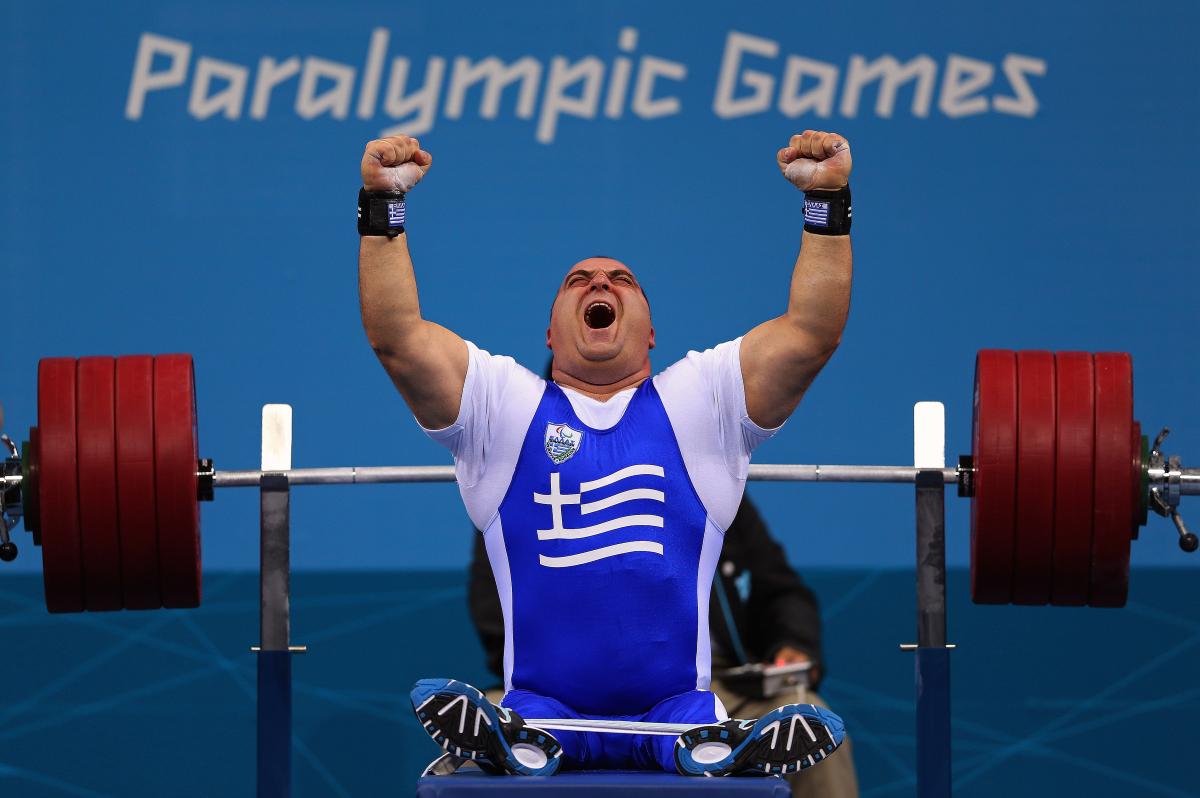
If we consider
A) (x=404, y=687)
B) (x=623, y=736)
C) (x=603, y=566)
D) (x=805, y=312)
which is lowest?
(x=404, y=687)

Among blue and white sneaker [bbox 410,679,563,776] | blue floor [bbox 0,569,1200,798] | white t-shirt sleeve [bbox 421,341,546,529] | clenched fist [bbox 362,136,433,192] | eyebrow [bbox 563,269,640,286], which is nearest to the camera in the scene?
blue and white sneaker [bbox 410,679,563,776]

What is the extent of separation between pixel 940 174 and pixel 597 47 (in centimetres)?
93

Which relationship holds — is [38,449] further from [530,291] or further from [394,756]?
[530,291]

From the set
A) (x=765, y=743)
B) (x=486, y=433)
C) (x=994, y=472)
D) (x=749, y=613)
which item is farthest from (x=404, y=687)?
(x=765, y=743)

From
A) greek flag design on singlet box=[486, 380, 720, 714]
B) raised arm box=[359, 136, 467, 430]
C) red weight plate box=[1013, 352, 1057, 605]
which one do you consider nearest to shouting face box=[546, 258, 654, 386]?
greek flag design on singlet box=[486, 380, 720, 714]

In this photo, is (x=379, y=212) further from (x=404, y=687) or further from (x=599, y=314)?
(x=404, y=687)

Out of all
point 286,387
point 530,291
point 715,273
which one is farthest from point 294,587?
point 715,273

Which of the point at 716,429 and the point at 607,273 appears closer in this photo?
the point at 716,429

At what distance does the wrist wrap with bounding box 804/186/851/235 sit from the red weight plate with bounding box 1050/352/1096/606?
1.97 feet

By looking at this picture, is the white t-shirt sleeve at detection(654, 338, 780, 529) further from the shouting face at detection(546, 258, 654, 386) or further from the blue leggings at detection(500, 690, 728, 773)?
the blue leggings at detection(500, 690, 728, 773)

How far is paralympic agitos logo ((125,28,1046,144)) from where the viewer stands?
4.61 meters

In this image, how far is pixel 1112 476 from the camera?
3.12m

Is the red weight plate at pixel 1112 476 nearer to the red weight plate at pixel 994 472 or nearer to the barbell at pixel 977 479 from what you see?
the barbell at pixel 977 479

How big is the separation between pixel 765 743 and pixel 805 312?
0.67 metres
